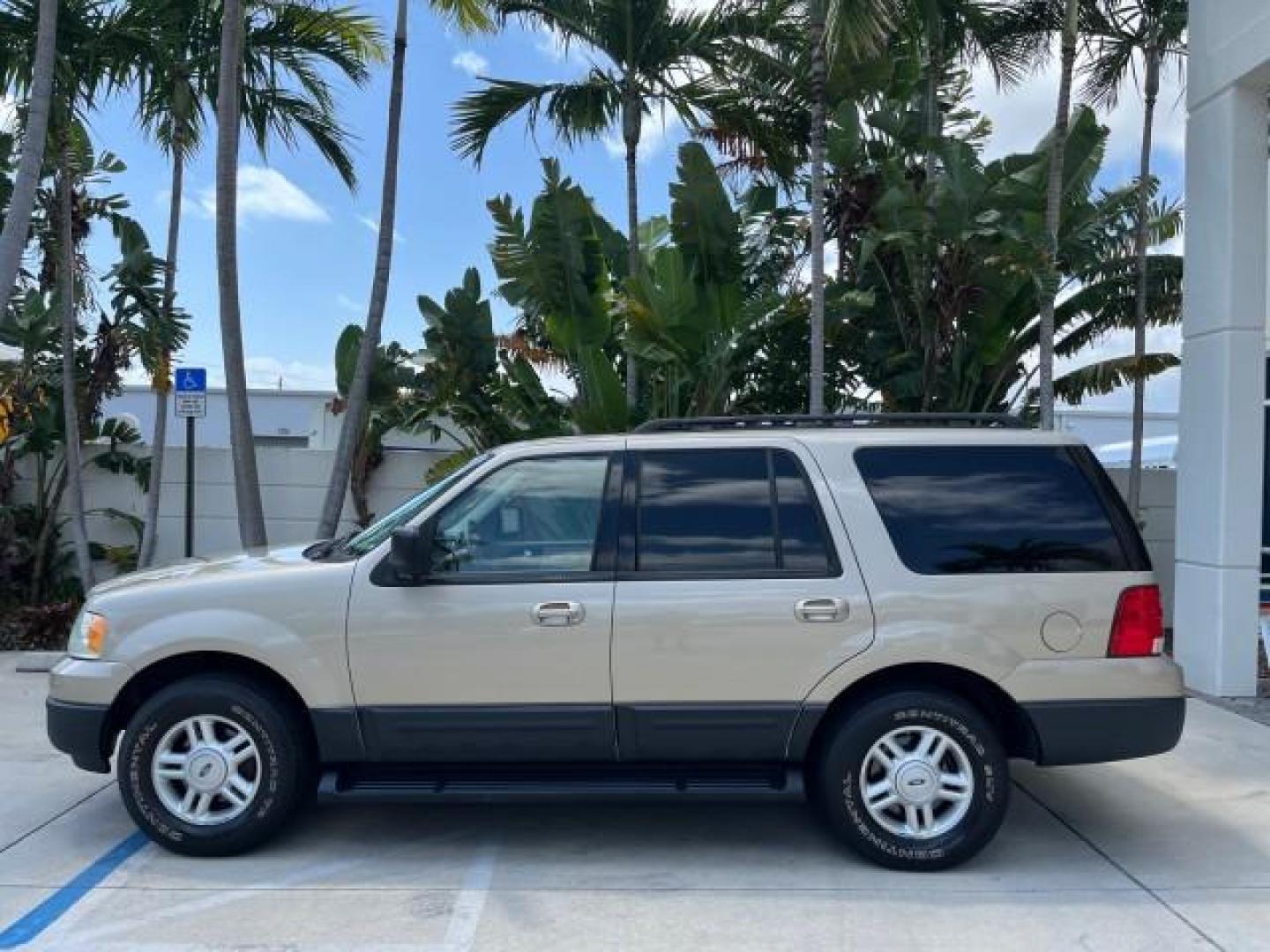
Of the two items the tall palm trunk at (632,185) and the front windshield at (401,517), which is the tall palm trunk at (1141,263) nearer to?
the tall palm trunk at (632,185)

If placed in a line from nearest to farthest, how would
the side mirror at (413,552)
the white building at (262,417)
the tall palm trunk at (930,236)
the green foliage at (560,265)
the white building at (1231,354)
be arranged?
the side mirror at (413,552), the white building at (1231,354), the tall palm trunk at (930,236), the green foliage at (560,265), the white building at (262,417)

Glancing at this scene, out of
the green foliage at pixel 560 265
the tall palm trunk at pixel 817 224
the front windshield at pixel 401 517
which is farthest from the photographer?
the green foliage at pixel 560 265

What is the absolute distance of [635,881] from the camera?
503 centimetres

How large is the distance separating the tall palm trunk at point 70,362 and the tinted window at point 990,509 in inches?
335

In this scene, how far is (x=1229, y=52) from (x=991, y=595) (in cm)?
583

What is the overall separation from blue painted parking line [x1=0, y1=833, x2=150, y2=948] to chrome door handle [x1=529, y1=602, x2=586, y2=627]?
223 cm

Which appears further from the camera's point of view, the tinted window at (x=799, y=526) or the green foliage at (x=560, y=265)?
the green foliage at (x=560, y=265)

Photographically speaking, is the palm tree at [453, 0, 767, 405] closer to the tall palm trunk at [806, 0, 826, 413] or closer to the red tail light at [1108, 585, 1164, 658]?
the tall palm trunk at [806, 0, 826, 413]

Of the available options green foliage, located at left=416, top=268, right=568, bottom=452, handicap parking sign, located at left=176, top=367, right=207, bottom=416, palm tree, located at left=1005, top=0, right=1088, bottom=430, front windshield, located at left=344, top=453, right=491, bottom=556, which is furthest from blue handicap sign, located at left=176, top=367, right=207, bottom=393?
palm tree, located at left=1005, top=0, right=1088, bottom=430

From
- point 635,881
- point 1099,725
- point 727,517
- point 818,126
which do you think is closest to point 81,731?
point 635,881

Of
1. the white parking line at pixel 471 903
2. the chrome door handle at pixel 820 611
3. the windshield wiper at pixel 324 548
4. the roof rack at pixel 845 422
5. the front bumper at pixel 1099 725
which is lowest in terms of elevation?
the white parking line at pixel 471 903

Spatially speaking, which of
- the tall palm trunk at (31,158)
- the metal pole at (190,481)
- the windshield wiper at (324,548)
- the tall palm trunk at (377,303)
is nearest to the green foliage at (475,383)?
the tall palm trunk at (377,303)

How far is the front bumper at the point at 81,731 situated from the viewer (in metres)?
5.21

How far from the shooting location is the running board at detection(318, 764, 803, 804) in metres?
5.09
